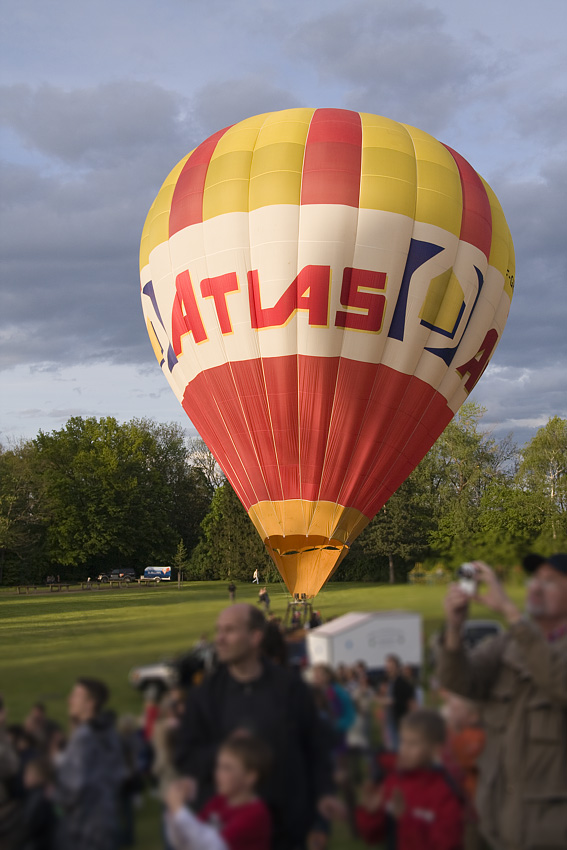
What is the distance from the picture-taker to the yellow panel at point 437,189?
19.6m

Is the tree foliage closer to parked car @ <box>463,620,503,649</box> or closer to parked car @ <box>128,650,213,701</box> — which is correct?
parked car @ <box>128,650,213,701</box>

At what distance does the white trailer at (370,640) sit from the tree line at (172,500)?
3.15 ft

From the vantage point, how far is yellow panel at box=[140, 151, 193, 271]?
21188mm

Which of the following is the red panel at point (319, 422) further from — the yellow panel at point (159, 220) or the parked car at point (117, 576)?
the parked car at point (117, 576)

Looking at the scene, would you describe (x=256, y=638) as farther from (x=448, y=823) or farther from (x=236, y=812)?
(x=448, y=823)

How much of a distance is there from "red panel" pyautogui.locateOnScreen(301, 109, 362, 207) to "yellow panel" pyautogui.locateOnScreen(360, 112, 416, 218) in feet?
0.59

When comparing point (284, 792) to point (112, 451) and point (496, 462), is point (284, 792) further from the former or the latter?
point (112, 451)

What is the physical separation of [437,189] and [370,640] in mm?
16906

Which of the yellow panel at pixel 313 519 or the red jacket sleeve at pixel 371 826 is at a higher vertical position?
the yellow panel at pixel 313 519

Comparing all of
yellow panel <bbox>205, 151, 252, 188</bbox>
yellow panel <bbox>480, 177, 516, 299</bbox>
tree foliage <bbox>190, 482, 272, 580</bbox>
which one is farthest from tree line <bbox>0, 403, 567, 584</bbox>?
yellow panel <bbox>205, 151, 252, 188</bbox>

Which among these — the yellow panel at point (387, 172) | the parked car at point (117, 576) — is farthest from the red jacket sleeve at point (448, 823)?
the parked car at point (117, 576)

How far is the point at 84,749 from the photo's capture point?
4031 mm

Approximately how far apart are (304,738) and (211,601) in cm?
188

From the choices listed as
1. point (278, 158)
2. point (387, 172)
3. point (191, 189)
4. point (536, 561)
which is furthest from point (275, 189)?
point (536, 561)
